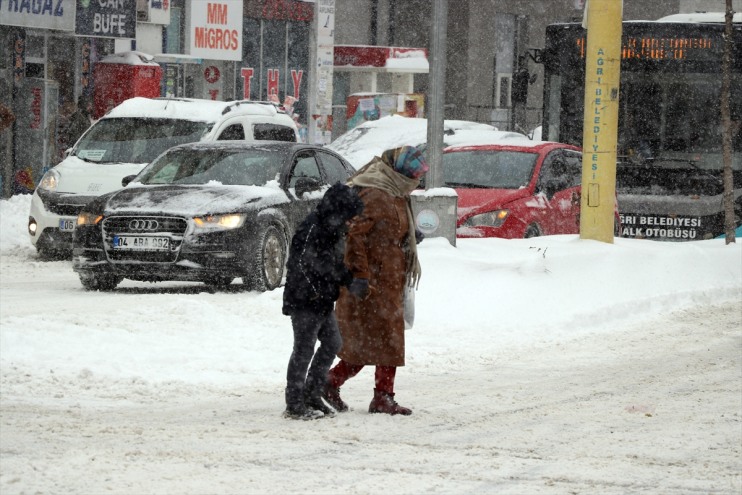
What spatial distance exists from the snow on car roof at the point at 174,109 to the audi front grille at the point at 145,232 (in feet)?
16.5

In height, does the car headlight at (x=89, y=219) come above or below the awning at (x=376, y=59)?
below

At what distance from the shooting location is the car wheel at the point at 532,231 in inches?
680

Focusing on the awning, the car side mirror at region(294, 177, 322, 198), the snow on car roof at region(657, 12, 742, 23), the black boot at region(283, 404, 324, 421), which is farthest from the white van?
the awning

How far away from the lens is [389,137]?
28.0 meters

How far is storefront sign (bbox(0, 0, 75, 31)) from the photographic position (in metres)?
25.9

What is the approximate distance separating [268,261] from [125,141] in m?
4.88

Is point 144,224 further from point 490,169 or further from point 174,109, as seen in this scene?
point 174,109

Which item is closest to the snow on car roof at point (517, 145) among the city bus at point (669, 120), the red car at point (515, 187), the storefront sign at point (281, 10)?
the red car at point (515, 187)

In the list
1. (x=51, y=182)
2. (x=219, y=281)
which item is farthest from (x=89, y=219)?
(x=51, y=182)

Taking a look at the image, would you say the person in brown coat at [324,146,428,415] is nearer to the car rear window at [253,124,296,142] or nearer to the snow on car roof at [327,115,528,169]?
the car rear window at [253,124,296,142]

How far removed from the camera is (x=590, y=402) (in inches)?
372

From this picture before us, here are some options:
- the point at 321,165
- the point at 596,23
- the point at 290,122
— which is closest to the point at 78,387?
the point at 321,165

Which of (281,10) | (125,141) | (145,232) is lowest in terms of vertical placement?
(145,232)

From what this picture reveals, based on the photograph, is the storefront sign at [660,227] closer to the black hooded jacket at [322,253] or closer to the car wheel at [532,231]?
the car wheel at [532,231]
